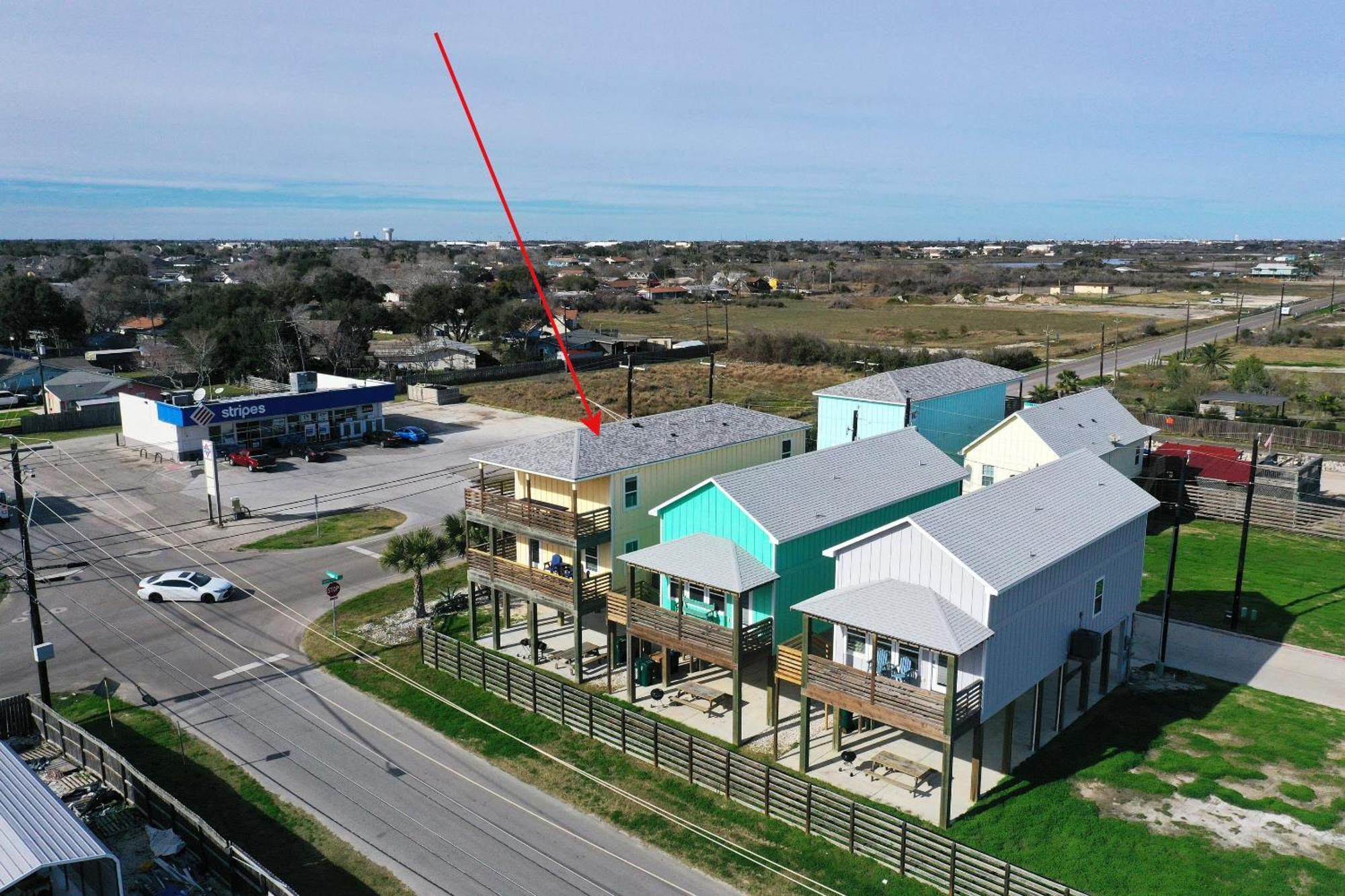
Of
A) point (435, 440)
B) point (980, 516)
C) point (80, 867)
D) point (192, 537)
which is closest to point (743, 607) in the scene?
point (980, 516)

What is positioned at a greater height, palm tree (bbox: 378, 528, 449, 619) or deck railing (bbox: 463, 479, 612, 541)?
deck railing (bbox: 463, 479, 612, 541)

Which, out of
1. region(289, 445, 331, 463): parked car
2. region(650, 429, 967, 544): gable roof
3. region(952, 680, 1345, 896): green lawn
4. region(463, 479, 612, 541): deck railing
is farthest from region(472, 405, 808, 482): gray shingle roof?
region(289, 445, 331, 463): parked car

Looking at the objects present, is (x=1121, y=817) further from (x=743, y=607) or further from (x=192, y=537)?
(x=192, y=537)

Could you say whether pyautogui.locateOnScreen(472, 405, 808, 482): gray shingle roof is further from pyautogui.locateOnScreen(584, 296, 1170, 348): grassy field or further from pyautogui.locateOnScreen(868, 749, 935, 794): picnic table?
pyautogui.locateOnScreen(584, 296, 1170, 348): grassy field

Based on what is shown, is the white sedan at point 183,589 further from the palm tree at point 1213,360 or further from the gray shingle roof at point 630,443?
A: the palm tree at point 1213,360

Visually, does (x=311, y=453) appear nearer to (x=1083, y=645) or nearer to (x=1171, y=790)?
(x=1083, y=645)

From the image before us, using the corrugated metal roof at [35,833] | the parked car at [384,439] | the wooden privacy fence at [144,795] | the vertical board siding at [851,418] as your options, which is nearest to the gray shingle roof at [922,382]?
the vertical board siding at [851,418]
